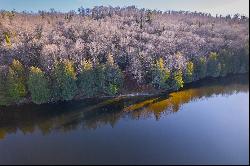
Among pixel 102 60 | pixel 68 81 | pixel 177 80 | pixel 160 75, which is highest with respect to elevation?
pixel 102 60

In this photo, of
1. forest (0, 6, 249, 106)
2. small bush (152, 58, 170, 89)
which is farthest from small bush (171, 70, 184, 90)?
small bush (152, 58, 170, 89)

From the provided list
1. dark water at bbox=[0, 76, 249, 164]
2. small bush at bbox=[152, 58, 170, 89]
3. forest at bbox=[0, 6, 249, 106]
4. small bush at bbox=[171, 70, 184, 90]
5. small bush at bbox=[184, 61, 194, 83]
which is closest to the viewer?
dark water at bbox=[0, 76, 249, 164]

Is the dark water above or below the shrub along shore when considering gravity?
below

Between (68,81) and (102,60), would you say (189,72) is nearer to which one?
(102,60)

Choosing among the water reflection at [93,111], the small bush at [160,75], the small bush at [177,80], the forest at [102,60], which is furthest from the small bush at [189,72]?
the small bush at [160,75]

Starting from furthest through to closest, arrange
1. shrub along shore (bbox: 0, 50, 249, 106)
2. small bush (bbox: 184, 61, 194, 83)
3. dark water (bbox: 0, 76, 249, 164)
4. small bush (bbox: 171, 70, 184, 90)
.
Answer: small bush (bbox: 184, 61, 194, 83) → small bush (bbox: 171, 70, 184, 90) → shrub along shore (bbox: 0, 50, 249, 106) → dark water (bbox: 0, 76, 249, 164)

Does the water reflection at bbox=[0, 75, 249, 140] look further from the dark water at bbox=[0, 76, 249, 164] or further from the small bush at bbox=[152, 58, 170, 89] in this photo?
the small bush at bbox=[152, 58, 170, 89]

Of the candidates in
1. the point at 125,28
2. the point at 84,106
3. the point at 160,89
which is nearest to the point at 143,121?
the point at 84,106

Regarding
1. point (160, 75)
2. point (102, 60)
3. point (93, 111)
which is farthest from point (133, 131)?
point (102, 60)

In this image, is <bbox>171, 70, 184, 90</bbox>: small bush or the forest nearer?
the forest
